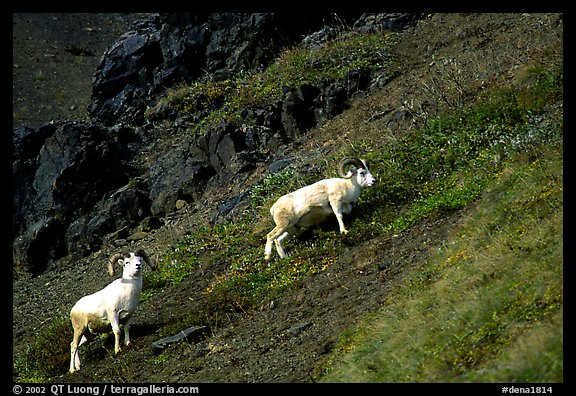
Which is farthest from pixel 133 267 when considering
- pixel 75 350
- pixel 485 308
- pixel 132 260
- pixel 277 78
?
pixel 277 78

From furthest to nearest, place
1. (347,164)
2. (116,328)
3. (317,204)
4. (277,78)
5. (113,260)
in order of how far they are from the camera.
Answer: (277,78) → (347,164) → (317,204) → (113,260) → (116,328)

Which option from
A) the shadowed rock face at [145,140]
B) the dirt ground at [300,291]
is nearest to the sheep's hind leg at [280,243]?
the dirt ground at [300,291]

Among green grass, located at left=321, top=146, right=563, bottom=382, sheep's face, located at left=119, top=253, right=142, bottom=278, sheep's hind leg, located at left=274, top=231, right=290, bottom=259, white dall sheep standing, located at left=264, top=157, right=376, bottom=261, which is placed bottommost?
green grass, located at left=321, top=146, right=563, bottom=382

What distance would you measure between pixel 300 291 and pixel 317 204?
108 inches

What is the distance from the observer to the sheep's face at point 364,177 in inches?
676

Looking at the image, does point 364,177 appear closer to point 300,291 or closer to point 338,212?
point 338,212

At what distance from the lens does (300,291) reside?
14.8 meters

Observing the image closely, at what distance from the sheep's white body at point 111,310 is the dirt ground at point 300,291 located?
1.32ft

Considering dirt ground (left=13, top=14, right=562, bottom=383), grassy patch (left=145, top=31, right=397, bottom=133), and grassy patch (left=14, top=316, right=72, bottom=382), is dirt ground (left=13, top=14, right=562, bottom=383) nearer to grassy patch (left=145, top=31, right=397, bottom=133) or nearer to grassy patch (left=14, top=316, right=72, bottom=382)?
grassy patch (left=14, top=316, right=72, bottom=382)

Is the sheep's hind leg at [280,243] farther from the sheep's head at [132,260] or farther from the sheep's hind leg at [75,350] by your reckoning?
the sheep's hind leg at [75,350]

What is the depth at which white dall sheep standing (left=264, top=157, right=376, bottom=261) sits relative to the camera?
17.0 meters

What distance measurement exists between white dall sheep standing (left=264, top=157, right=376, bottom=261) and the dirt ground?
1.28m

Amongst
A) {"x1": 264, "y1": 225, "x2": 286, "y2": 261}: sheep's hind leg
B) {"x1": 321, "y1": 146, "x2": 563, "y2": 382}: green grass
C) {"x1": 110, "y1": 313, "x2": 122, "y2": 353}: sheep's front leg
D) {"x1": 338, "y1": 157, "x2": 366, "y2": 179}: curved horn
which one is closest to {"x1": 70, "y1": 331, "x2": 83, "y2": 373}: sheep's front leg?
{"x1": 110, "y1": 313, "x2": 122, "y2": 353}: sheep's front leg
